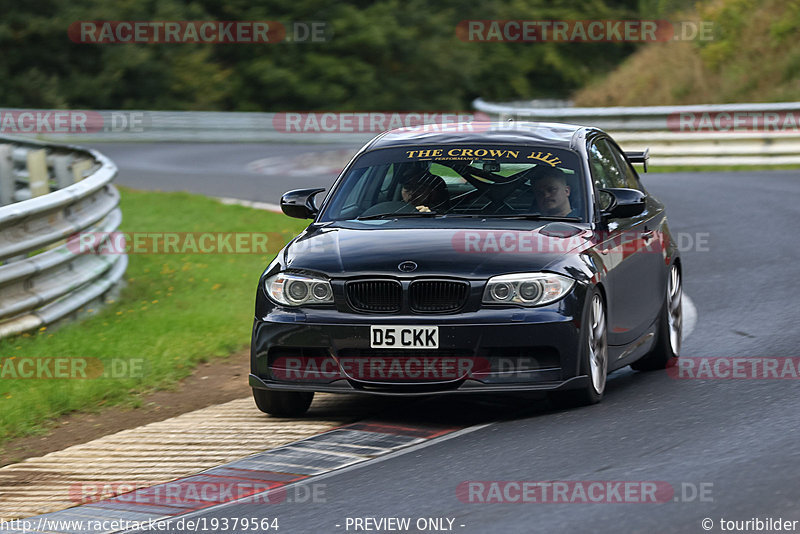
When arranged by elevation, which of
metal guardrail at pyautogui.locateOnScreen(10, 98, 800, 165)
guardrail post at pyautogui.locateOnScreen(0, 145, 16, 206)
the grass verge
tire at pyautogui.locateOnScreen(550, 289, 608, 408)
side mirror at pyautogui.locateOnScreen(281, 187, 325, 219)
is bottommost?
metal guardrail at pyautogui.locateOnScreen(10, 98, 800, 165)

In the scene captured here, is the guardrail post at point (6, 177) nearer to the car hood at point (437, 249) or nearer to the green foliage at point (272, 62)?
the car hood at point (437, 249)

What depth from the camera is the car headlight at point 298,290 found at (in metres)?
7.50

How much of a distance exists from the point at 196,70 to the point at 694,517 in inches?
2100

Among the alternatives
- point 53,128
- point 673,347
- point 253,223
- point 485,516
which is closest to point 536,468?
point 485,516

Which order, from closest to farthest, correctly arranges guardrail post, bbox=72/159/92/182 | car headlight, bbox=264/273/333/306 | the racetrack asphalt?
1. the racetrack asphalt
2. car headlight, bbox=264/273/333/306
3. guardrail post, bbox=72/159/92/182

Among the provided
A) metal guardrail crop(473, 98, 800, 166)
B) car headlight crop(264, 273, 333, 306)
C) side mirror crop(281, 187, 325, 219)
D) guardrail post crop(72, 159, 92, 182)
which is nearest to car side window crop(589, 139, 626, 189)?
side mirror crop(281, 187, 325, 219)

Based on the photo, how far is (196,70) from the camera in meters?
57.1

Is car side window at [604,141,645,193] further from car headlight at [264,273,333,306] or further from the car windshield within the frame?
car headlight at [264,273,333,306]

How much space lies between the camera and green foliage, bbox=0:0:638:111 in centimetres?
5281

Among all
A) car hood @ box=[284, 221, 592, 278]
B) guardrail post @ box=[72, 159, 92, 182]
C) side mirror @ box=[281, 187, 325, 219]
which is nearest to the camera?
car hood @ box=[284, 221, 592, 278]

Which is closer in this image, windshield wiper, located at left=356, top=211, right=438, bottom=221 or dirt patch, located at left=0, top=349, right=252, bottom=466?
dirt patch, located at left=0, top=349, right=252, bottom=466

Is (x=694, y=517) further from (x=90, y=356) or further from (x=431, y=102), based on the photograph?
(x=431, y=102)

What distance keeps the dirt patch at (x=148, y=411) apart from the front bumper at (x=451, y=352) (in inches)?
39.6

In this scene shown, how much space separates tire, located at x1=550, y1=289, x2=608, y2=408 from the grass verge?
9.33 feet
